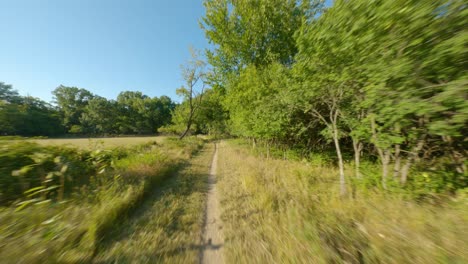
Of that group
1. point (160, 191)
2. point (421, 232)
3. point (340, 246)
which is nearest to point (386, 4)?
point (421, 232)

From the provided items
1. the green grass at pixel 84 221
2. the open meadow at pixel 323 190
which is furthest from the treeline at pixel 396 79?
the green grass at pixel 84 221

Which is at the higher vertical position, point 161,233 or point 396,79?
point 396,79

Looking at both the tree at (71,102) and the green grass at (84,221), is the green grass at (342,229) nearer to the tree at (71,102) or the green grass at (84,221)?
the green grass at (84,221)

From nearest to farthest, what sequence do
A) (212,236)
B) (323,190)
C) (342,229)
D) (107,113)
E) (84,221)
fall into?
1. (342,229)
2. (84,221)
3. (212,236)
4. (323,190)
5. (107,113)

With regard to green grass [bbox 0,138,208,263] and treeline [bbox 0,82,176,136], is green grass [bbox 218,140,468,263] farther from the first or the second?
treeline [bbox 0,82,176,136]

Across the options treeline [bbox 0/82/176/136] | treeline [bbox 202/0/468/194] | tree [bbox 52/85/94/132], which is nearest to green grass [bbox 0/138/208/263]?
treeline [bbox 202/0/468/194]

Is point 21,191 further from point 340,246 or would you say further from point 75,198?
point 340,246

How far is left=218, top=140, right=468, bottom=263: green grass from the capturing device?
235 cm

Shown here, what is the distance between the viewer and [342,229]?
114 inches

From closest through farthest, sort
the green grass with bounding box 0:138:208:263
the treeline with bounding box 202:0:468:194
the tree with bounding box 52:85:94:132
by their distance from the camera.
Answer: the green grass with bounding box 0:138:208:263 → the treeline with bounding box 202:0:468:194 → the tree with bounding box 52:85:94:132

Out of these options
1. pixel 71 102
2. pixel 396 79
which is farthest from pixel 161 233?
pixel 71 102

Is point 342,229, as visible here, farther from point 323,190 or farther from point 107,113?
point 107,113

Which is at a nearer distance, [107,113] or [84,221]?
[84,221]

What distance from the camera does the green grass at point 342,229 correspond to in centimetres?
235
